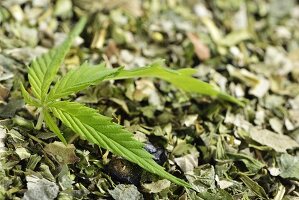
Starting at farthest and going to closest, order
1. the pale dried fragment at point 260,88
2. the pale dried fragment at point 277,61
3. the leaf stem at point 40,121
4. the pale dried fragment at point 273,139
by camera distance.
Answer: the pale dried fragment at point 277,61
the pale dried fragment at point 260,88
the pale dried fragment at point 273,139
the leaf stem at point 40,121

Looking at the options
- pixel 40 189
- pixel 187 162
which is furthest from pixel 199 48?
pixel 40 189

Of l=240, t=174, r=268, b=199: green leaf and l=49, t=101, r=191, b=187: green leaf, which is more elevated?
l=49, t=101, r=191, b=187: green leaf

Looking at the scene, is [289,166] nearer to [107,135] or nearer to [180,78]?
[180,78]

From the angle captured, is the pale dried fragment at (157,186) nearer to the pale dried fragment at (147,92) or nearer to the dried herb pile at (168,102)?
the dried herb pile at (168,102)

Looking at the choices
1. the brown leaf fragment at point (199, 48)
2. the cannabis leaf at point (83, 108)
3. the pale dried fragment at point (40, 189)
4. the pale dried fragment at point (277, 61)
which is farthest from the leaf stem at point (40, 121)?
the pale dried fragment at point (277, 61)

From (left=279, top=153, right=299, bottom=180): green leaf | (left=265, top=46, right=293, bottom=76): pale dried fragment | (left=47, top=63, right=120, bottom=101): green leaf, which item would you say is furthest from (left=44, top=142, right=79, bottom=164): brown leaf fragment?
(left=265, top=46, right=293, bottom=76): pale dried fragment

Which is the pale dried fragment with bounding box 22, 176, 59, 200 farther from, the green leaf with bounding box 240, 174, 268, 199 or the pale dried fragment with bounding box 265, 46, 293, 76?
the pale dried fragment with bounding box 265, 46, 293, 76

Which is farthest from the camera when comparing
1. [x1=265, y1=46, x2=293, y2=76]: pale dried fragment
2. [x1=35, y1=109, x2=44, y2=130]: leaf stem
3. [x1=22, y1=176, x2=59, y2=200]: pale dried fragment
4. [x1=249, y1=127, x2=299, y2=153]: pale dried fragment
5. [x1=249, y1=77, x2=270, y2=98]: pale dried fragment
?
[x1=265, y1=46, x2=293, y2=76]: pale dried fragment
